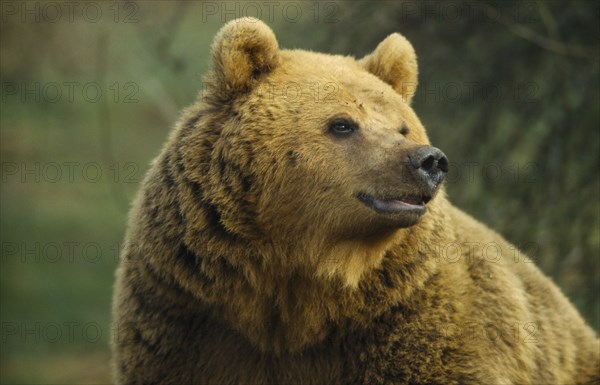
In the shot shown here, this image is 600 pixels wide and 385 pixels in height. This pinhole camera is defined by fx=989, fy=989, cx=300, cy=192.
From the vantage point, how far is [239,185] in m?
4.62

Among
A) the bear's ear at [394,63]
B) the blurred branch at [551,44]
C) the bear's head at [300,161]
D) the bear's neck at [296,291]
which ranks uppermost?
the blurred branch at [551,44]

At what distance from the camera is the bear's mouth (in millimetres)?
4371

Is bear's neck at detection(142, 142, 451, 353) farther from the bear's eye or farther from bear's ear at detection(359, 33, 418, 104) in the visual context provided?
bear's ear at detection(359, 33, 418, 104)

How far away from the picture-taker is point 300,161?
182 inches

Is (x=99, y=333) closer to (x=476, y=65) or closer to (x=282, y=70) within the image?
(x=476, y=65)

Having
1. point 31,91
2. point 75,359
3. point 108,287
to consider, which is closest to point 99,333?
point 75,359

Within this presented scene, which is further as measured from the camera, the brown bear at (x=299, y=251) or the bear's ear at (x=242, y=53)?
the bear's ear at (x=242, y=53)

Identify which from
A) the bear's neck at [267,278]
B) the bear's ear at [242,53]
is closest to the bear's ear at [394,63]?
the bear's ear at [242,53]

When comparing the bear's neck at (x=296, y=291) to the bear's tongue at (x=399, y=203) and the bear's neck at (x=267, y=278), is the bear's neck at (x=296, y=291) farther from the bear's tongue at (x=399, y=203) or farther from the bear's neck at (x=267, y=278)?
the bear's tongue at (x=399, y=203)

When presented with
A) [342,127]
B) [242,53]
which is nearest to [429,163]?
[342,127]

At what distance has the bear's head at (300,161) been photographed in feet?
14.9

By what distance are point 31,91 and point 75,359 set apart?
4.87 m

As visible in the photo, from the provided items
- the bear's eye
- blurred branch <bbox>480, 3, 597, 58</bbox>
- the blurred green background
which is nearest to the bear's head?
the bear's eye

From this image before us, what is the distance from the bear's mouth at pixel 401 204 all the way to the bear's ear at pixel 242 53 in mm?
907
